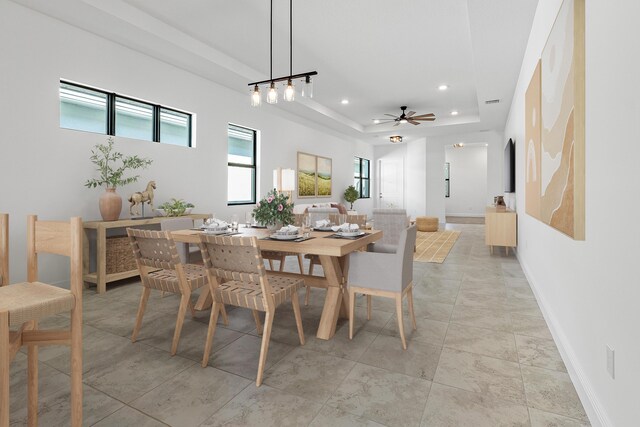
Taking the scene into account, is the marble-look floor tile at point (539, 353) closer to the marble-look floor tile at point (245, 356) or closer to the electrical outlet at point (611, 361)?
the electrical outlet at point (611, 361)

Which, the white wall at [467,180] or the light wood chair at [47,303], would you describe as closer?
the light wood chair at [47,303]

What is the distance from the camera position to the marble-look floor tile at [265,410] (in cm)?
159

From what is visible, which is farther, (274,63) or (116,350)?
(274,63)

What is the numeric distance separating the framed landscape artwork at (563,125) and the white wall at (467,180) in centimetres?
1214

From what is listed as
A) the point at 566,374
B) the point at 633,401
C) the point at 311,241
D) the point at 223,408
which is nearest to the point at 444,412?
the point at 633,401

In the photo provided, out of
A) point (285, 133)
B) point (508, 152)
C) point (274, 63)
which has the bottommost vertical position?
point (508, 152)

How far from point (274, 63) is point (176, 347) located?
4.39 metres

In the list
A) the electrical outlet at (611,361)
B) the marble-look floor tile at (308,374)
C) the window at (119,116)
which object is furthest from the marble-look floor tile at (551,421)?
the window at (119,116)

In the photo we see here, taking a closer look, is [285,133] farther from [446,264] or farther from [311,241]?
[311,241]

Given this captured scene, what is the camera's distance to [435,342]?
244 centimetres

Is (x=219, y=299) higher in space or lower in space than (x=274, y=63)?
lower

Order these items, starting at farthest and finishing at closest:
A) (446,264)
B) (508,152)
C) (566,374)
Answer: (508,152), (446,264), (566,374)

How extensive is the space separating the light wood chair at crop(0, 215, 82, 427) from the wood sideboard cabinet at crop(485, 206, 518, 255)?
5528mm

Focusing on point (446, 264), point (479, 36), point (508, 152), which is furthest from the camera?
point (508, 152)
